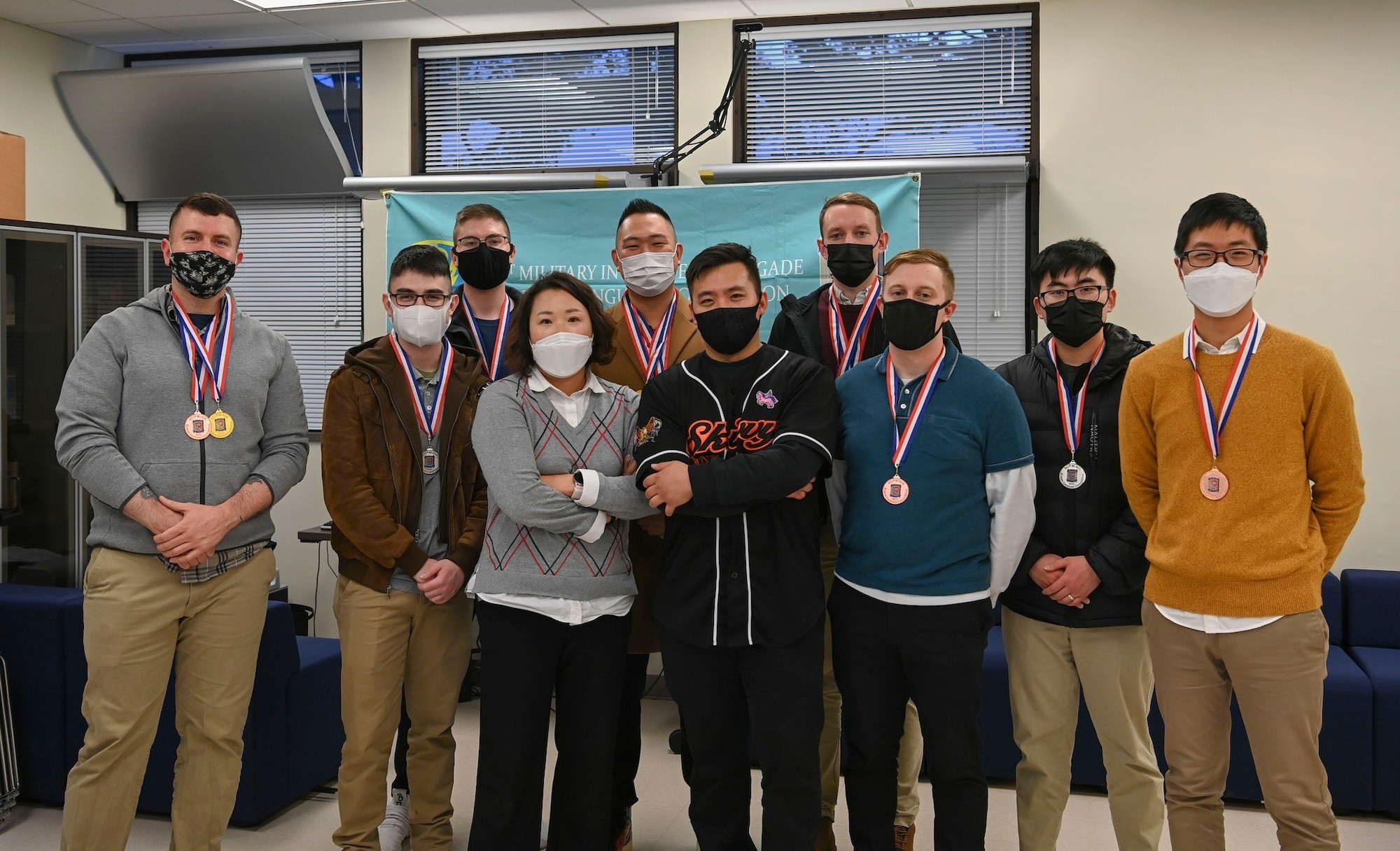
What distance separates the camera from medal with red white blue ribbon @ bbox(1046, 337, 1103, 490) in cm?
262

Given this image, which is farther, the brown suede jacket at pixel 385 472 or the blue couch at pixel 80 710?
the blue couch at pixel 80 710

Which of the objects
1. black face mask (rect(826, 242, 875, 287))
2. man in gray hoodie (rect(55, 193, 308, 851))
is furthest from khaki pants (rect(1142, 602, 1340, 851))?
man in gray hoodie (rect(55, 193, 308, 851))

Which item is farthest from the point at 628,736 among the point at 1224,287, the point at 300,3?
the point at 300,3

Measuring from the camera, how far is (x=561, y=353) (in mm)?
2572

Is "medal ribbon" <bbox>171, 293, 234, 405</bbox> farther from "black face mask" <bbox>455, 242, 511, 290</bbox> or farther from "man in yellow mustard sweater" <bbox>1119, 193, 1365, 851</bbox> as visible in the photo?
"man in yellow mustard sweater" <bbox>1119, 193, 1365, 851</bbox>

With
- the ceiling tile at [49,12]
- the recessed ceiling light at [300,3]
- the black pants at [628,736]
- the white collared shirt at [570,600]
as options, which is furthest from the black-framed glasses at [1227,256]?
the ceiling tile at [49,12]

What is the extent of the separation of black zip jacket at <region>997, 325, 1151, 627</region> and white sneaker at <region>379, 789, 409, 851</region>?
2038 mm

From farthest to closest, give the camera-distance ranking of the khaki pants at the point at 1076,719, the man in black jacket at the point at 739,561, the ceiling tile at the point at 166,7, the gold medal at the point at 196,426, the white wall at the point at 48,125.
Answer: the white wall at the point at 48,125, the ceiling tile at the point at 166,7, the gold medal at the point at 196,426, the khaki pants at the point at 1076,719, the man in black jacket at the point at 739,561

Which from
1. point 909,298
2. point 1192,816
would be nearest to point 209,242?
point 909,298

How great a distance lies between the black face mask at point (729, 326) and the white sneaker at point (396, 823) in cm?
183

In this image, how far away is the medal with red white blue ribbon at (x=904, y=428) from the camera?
245 cm

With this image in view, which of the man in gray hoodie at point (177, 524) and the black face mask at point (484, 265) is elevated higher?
the black face mask at point (484, 265)

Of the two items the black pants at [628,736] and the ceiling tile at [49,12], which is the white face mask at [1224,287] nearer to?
the black pants at [628,736]

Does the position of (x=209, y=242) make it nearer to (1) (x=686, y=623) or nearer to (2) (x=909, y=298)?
(1) (x=686, y=623)
